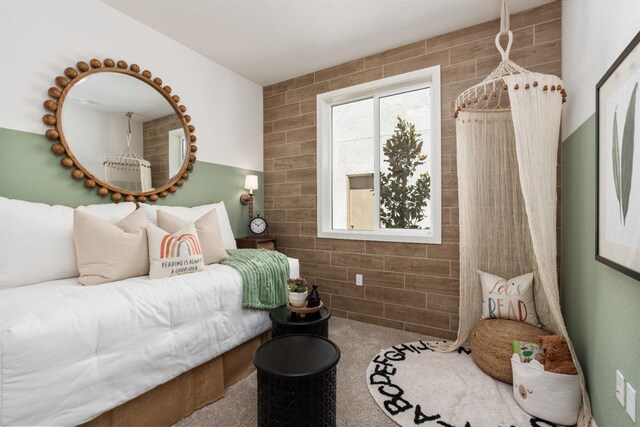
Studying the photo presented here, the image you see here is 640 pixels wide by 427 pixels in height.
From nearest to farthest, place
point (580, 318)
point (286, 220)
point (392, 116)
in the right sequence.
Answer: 1. point (580, 318)
2. point (392, 116)
3. point (286, 220)

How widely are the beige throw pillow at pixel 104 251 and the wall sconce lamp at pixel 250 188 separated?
165cm

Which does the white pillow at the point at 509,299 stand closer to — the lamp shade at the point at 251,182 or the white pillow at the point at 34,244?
the lamp shade at the point at 251,182

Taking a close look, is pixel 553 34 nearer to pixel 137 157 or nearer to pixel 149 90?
pixel 149 90

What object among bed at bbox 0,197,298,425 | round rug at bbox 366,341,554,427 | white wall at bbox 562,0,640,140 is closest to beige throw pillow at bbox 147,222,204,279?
bed at bbox 0,197,298,425

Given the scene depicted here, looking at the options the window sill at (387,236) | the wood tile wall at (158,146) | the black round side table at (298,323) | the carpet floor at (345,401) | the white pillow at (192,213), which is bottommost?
the carpet floor at (345,401)

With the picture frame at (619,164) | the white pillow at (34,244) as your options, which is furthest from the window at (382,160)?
the white pillow at (34,244)

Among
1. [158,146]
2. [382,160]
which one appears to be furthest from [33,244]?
[382,160]

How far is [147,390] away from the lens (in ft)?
4.83

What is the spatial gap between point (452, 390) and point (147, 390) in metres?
1.76

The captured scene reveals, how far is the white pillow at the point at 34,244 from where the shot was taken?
5.33 ft

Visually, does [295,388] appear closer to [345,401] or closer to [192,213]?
[345,401]

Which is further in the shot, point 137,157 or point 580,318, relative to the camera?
point 137,157

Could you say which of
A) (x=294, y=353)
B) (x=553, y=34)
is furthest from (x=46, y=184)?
(x=553, y=34)

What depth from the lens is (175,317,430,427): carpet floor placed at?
160 centimetres
